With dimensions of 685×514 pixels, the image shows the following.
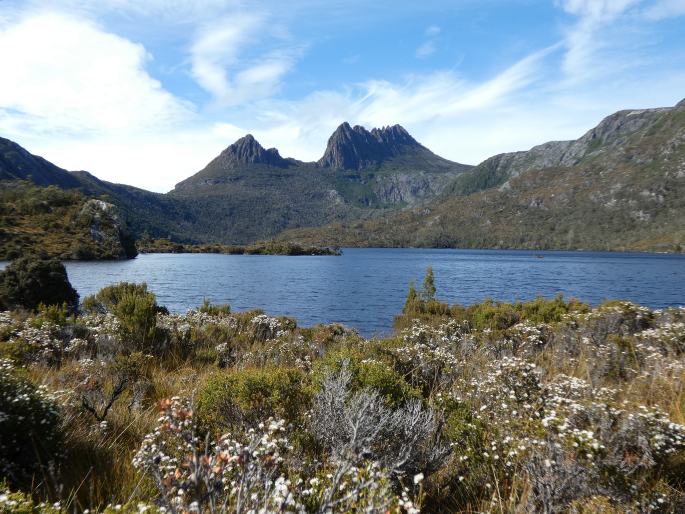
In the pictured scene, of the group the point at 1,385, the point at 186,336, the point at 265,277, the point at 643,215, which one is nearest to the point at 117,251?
the point at 265,277

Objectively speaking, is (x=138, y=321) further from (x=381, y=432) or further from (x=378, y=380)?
(x=381, y=432)

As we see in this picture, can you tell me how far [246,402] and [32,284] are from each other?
819 inches

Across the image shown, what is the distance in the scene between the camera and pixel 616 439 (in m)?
3.09

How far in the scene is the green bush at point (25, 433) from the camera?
3041mm

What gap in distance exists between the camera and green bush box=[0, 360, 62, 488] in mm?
3041

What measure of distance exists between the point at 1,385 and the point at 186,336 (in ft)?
21.6

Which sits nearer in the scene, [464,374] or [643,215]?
[464,374]

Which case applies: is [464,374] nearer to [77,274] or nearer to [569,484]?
[569,484]

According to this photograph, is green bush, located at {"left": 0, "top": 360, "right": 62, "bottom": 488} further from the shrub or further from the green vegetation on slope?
the green vegetation on slope

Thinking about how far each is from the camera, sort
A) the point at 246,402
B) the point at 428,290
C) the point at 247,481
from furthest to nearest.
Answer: the point at 428,290, the point at 246,402, the point at 247,481

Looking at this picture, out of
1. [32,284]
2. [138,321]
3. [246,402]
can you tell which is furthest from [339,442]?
[32,284]

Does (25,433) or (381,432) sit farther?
(381,432)

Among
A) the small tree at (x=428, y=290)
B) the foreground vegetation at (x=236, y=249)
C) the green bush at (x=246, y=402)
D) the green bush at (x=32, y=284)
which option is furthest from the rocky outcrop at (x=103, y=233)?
the green bush at (x=246, y=402)

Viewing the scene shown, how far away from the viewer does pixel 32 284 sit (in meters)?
18.9
